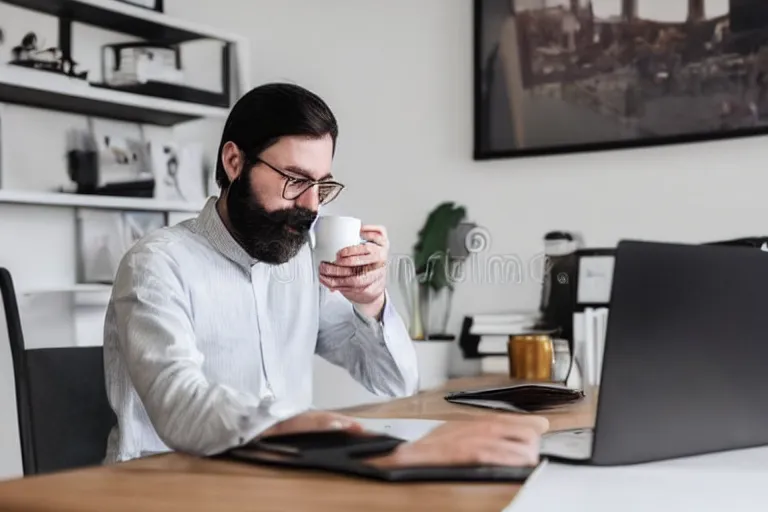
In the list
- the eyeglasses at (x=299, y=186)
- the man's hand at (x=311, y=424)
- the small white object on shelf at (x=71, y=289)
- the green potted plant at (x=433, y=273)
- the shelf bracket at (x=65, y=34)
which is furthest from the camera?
the green potted plant at (x=433, y=273)

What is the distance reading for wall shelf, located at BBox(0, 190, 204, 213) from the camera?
2439mm

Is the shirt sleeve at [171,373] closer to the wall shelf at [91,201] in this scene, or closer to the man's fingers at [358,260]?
the man's fingers at [358,260]

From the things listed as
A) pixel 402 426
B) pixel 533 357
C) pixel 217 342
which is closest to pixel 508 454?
pixel 402 426

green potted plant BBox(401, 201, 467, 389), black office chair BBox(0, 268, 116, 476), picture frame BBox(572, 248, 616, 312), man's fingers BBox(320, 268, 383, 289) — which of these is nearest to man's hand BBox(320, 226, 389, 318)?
man's fingers BBox(320, 268, 383, 289)

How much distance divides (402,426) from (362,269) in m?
0.42

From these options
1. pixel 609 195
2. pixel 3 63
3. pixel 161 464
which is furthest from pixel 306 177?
pixel 609 195

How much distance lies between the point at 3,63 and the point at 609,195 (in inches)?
70.8

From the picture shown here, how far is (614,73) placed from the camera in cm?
273

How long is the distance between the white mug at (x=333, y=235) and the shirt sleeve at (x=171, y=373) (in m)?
0.25

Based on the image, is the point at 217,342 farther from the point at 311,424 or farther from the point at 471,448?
the point at 471,448

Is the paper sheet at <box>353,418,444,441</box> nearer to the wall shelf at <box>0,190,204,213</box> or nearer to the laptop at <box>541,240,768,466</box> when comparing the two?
the laptop at <box>541,240,768,466</box>

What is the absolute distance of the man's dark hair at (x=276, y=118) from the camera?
162cm

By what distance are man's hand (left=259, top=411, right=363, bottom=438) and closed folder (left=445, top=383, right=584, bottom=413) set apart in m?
0.51

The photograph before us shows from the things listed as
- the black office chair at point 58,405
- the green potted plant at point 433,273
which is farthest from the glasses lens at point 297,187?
the green potted plant at point 433,273
